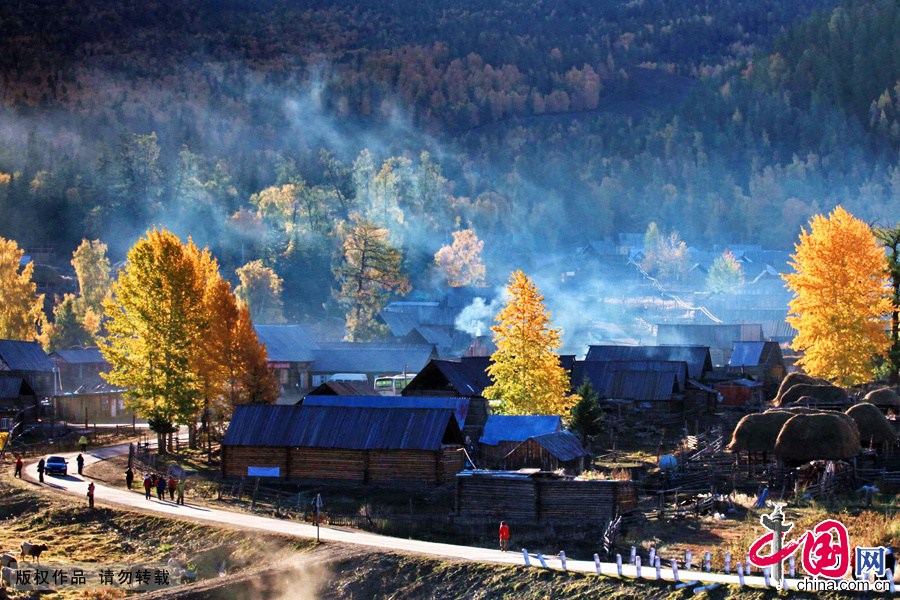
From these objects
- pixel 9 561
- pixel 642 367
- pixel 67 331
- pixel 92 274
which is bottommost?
pixel 9 561

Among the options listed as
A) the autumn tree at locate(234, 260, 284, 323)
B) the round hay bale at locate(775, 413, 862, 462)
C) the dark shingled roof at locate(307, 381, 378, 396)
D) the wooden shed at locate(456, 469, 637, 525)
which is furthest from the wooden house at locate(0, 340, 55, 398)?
the round hay bale at locate(775, 413, 862, 462)

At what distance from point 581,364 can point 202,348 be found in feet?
95.9

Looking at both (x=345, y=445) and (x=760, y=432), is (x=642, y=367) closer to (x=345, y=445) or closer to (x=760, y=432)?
(x=760, y=432)

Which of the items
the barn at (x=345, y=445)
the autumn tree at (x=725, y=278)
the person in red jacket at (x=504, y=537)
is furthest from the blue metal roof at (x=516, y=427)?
the autumn tree at (x=725, y=278)

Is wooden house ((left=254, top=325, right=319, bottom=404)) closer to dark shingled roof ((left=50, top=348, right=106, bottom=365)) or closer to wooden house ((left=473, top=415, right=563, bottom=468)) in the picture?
dark shingled roof ((left=50, top=348, right=106, bottom=365))

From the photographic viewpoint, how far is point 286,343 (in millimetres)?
106438

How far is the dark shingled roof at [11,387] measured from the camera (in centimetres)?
8062

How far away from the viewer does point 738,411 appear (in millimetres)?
78688

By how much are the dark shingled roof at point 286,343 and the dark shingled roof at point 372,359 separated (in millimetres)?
1198

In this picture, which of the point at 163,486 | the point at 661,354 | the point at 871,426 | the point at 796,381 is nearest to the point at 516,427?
the point at 871,426

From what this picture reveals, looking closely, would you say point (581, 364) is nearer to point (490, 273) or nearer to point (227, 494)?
point (227, 494)

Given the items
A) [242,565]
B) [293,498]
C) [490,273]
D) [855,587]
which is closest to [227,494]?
[293,498]

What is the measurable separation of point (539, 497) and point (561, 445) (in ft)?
40.5

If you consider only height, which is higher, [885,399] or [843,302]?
[843,302]
